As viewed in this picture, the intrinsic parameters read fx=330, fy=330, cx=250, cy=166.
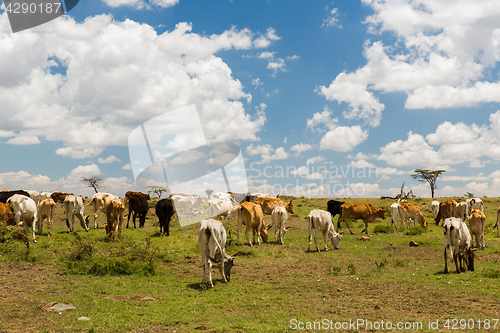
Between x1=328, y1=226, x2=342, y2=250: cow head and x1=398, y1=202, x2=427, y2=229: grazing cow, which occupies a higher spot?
x1=398, y1=202, x2=427, y2=229: grazing cow

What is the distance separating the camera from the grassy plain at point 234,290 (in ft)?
27.2

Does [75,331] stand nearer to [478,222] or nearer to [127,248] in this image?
[127,248]

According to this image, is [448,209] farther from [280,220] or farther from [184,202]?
[184,202]

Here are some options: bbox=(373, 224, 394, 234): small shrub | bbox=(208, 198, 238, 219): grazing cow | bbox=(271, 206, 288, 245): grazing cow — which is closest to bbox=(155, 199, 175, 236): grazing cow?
bbox=(208, 198, 238, 219): grazing cow

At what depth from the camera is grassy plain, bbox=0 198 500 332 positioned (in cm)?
828

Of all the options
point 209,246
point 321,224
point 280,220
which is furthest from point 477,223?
point 209,246

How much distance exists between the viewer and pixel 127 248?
1419 centimetres

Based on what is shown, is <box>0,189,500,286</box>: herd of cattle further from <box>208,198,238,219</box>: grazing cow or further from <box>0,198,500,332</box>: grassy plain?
<box>0,198,500,332</box>: grassy plain

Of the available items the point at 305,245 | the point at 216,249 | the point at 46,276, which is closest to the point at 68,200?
the point at 46,276

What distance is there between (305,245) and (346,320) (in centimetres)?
1201

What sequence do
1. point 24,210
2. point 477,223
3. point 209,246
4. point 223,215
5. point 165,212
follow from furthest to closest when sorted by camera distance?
1. point 223,215
2. point 165,212
3. point 477,223
4. point 24,210
5. point 209,246

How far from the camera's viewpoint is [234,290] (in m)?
11.2

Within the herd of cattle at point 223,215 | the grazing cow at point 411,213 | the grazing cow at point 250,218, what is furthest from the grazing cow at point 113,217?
the grazing cow at point 411,213

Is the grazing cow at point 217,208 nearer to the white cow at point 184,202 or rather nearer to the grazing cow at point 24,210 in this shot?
the white cow at point 184,202
